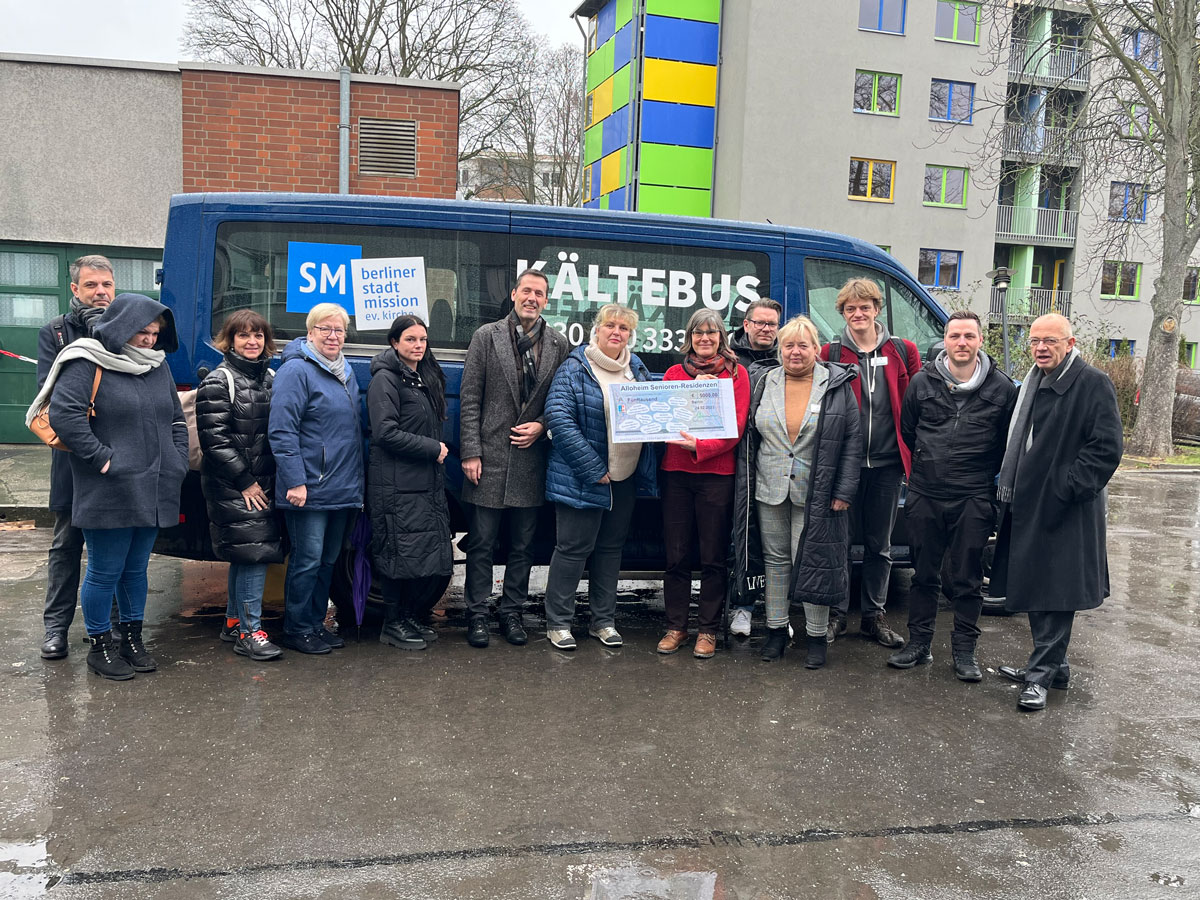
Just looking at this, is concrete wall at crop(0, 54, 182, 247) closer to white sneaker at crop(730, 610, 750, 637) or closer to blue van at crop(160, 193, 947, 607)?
blue van at crop(160, 193, 947, 607)

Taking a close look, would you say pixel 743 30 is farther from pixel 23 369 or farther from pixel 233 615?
pixel 233 615

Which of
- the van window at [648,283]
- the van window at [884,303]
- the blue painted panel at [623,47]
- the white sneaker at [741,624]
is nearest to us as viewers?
the van window at [648,283]

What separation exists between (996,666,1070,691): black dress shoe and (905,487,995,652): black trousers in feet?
0.76

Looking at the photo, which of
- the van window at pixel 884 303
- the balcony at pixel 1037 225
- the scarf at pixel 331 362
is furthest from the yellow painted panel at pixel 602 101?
the scarf at pixel 331 362

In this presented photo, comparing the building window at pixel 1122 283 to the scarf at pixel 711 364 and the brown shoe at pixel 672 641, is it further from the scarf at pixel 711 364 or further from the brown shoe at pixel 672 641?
the brown shoe at pixel 672 641

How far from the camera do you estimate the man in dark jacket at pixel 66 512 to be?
16.3 feet

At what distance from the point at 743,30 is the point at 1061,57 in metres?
13.4

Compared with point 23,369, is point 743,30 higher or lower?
higher

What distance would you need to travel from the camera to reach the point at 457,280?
5555 mm

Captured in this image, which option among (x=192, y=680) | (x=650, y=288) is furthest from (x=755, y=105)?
(x=192, y=680)

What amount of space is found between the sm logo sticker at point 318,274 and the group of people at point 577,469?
1.49 feet

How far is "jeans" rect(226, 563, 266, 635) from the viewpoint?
16.8ft

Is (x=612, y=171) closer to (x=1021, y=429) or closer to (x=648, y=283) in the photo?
(x=648, y=283)

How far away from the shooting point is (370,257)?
545cm
